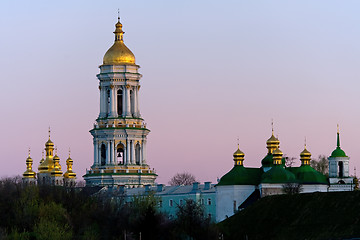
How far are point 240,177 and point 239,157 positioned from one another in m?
3.37

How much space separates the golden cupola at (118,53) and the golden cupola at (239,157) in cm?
1728

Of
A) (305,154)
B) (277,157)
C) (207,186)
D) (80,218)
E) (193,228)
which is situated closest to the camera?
(193,228)

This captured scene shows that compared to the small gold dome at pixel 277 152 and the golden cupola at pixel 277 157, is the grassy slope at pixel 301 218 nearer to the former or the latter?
the golden cupola at pixel 277 157

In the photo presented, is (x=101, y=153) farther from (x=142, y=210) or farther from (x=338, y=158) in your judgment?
(x=142, y=210)

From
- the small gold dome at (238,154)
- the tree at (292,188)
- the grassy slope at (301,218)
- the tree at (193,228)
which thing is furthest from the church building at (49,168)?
the tree at (193,228)

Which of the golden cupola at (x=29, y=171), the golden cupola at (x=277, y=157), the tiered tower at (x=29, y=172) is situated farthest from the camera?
the golden cupola at (x=29, y=171)

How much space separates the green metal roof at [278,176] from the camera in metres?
83.8

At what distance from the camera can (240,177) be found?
86.1 meters

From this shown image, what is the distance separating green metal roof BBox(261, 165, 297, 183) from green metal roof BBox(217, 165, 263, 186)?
1670 millimetres

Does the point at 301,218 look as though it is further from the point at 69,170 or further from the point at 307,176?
the point at 69,170

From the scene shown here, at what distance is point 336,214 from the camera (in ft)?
200

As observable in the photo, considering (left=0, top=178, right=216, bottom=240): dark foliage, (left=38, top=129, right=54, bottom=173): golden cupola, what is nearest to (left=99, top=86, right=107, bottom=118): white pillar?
(left=38, top=129, right=54, bottom=173): golden cupola

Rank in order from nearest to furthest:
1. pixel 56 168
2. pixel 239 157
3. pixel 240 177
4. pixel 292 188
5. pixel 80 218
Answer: pixel 80 218 < pixel 292 188 < pixel 240 177 < pixel 239 157 < pixel 56 168

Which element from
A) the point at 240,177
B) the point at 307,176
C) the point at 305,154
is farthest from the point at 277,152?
the point at 240,177
